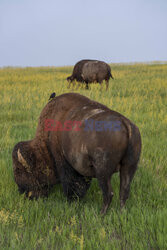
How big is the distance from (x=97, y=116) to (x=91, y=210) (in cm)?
106

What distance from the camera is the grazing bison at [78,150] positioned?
2240 millimetres

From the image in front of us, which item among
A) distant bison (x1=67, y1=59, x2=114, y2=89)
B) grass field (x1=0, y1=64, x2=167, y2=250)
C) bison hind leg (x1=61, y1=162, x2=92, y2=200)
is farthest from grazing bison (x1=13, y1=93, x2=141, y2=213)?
distant bison (x1=67, y1=59, x2=114, y2=89)

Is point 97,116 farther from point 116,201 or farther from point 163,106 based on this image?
point 163,106

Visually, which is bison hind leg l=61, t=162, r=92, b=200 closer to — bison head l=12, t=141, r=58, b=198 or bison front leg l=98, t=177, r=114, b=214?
bison head l=12, t=141, r=58, b=198

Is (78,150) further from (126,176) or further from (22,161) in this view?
(22,161)

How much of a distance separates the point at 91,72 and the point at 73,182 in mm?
9500

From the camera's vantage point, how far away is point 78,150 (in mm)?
2412

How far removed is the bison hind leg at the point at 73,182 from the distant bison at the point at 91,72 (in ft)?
30.5

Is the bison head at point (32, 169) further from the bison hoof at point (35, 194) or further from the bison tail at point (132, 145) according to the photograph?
the bison tail at point (132, 145)

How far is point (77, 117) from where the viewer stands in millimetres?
2619

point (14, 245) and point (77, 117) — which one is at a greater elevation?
point (77, 117)

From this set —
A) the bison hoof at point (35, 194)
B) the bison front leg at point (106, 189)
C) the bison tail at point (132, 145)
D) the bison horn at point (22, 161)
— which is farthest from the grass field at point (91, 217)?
the bison tail at point (132, 145)

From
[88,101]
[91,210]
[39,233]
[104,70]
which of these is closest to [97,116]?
[88,101]

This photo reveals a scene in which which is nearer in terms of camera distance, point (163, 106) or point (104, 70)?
point (163, 106)
